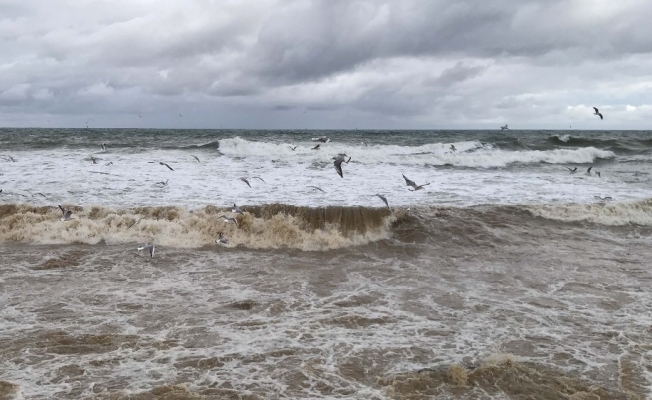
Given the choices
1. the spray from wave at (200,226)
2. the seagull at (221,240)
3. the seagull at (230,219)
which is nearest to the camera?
the seagull at (221,240)

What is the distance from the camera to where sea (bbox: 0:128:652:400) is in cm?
539

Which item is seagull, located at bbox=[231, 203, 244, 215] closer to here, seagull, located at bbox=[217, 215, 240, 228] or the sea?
the sea

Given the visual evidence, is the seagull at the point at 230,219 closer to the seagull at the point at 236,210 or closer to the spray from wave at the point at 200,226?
the spray from wave at the point at 200,226

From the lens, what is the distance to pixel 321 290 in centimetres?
819

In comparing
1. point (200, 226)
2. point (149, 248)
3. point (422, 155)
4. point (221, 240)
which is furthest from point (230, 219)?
point (422, 155)

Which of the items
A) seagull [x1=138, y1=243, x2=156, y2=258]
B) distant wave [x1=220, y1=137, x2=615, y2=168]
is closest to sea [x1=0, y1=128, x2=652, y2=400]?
seagull [x1=138, y1=243, x2=156, y2=258]

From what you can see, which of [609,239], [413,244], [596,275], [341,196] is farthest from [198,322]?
[609,239]

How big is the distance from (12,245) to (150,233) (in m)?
2.68

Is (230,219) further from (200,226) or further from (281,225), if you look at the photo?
(281,225)

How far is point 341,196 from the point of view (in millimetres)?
14828

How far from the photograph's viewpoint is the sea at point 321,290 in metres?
5.39

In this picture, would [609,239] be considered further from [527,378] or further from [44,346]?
[44,346]

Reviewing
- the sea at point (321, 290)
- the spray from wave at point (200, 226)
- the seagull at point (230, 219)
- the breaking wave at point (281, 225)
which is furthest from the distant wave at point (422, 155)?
the seagull at point (230, 219)

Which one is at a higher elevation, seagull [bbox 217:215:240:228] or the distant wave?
the distant wave
